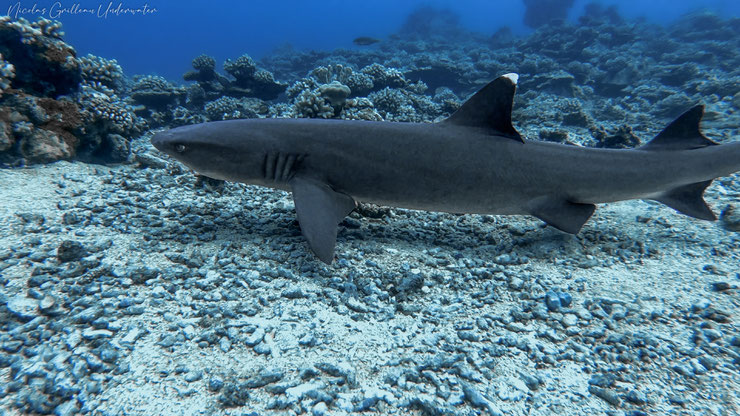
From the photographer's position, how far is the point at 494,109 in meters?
3.24

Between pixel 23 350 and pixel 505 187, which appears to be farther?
pixel 505 187

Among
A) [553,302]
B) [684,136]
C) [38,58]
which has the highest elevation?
[38,58]

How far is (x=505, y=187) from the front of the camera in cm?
330

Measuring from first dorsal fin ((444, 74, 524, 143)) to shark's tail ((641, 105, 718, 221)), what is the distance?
1.73 m

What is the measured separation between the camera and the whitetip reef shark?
3227 millimetres

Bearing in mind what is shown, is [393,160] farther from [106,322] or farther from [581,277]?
[106,322]

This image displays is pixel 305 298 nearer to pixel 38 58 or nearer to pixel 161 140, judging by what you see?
pixel 161 140

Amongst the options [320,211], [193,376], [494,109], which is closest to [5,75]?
[320,211]

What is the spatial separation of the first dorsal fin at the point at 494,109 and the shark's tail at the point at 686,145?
1.73 meters

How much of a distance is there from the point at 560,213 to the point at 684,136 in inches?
69.0

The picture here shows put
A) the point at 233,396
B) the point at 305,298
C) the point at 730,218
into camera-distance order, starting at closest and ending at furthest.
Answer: the point at 233,396 < the point at 305,298 < the point at 730,218

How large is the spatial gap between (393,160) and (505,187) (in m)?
1.10

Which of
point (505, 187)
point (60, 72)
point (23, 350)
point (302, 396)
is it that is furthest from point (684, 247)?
point (60, 72)

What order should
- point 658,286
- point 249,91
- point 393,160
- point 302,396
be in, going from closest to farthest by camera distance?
point 302,396, point 658,286, point 393,160, point 249,91
